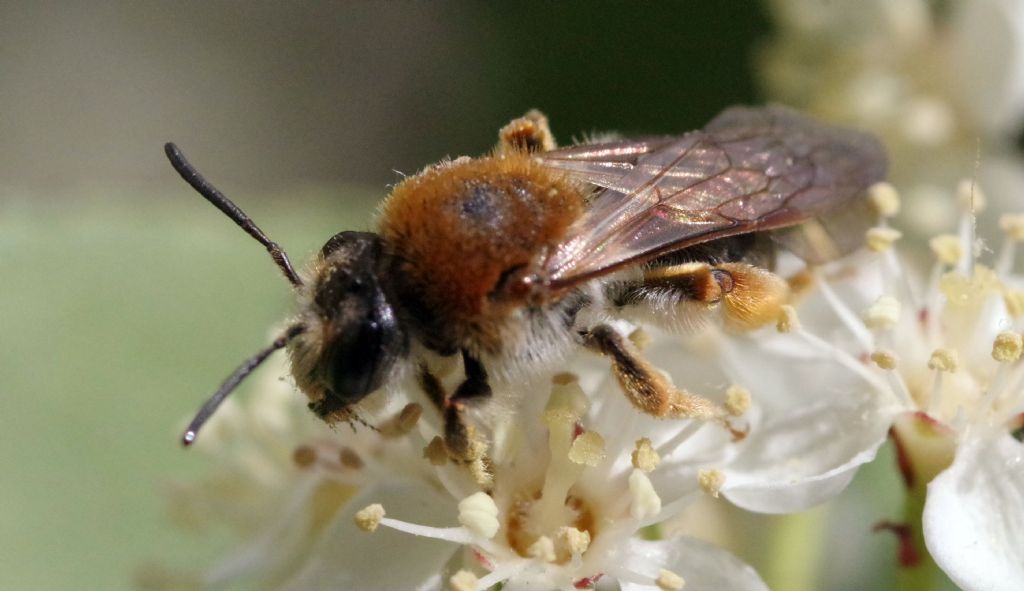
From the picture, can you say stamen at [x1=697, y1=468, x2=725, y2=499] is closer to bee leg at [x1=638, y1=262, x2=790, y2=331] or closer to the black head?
bee leg at [x1=638, y1=262, x2=790, y2=331]

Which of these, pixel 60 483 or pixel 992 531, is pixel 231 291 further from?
pixel 992 531

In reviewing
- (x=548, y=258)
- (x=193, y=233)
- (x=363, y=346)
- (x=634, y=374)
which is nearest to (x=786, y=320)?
(x=634, y=374)

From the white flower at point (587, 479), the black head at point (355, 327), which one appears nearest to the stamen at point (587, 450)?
the white flower at point (587, 479)

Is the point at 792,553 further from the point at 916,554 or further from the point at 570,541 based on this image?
the point at 570,541

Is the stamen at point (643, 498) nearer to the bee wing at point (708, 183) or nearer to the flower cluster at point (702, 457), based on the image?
the flower cluster at point (702, 457)

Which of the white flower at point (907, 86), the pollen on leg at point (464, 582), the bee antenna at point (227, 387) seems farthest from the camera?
the white flower at point (907, 86)

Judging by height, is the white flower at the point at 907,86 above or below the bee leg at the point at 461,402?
below
